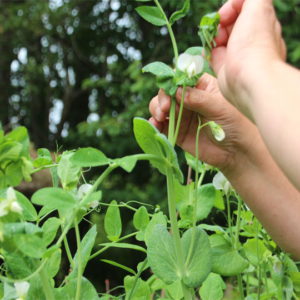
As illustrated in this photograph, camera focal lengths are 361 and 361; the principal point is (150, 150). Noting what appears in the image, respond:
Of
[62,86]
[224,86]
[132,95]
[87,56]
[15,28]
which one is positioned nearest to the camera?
[224,86]

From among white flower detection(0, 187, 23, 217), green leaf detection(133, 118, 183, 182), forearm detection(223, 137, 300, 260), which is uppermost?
white flower detection(0, 187, 23, 217)

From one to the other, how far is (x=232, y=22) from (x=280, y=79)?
0.16 meters

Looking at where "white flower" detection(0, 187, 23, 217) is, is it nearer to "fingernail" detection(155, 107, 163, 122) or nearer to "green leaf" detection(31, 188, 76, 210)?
"green leaf" detection(31, 188, 76, 210)

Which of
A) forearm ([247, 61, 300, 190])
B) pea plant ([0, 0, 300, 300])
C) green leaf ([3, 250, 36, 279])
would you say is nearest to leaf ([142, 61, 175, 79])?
pea plant ([0, 0, 300, 300])

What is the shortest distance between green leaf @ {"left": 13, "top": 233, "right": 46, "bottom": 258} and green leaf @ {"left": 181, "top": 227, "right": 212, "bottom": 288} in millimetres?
142

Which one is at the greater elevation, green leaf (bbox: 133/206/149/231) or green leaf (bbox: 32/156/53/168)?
green leaf (bbox: 32/156/53/168)

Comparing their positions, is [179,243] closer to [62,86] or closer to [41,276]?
[41,276]

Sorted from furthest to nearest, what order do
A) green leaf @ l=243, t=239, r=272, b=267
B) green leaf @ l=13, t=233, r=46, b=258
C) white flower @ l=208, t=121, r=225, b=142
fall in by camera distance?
green leaf @ l=243, t=239, r=272, b=267 → white flower @ l=208, t=121, r=225, b=142 → green leaf @ l=13, t=233, r=46, b=258

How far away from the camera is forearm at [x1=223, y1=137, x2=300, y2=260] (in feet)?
1.46

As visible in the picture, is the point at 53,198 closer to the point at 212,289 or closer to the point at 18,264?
the point at 18,264

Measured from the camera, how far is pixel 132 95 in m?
3.61

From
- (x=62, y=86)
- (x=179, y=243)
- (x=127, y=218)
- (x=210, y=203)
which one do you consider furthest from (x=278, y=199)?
(x=62, y=86)

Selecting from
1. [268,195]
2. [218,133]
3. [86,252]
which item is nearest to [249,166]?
[268,195]

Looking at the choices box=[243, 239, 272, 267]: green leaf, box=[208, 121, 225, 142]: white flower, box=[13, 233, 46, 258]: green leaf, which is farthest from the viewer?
box=[243, 239, 272, 267]: green leaf
